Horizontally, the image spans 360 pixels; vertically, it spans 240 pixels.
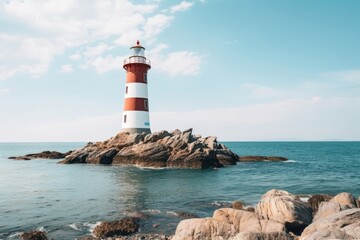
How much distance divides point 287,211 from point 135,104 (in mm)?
35291

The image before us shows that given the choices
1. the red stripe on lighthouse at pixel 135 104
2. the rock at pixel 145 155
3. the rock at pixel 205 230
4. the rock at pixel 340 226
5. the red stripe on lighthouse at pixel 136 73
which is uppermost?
the red stripe on lighthouse at pixel 136 73

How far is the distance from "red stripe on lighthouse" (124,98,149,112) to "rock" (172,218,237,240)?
35348 mm

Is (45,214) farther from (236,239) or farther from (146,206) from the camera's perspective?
(236,239)

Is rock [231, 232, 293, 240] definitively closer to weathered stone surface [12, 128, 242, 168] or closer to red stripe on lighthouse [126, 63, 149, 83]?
weathered stone surface [12, 128, 242, 168]

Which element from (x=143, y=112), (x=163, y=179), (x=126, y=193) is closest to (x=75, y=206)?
(x=126, y=193)

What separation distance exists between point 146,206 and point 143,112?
92.9 ft

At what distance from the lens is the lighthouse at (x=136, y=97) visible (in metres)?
46.1

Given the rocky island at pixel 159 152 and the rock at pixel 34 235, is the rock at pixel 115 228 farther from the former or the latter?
the rocky island at pixel 159 152

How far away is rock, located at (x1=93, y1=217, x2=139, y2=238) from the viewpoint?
13.7 metres

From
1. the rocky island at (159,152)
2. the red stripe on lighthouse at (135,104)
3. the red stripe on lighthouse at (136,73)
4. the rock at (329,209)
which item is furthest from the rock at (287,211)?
the red stripe on lighthouse at (136,73)

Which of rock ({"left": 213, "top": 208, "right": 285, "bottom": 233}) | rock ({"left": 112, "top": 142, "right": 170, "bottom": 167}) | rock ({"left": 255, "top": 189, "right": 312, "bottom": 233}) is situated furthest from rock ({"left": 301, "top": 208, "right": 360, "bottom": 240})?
rock ({"left": 112, "top": 142, "right": 170, "bottom": 167})

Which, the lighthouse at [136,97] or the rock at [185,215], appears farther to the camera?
the lighthouse at [136,97]

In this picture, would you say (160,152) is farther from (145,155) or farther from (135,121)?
(135,121)

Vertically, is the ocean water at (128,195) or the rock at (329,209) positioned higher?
the rock at (329,209)
